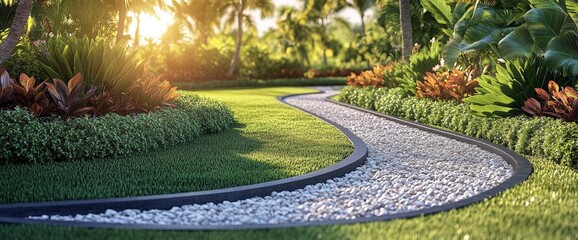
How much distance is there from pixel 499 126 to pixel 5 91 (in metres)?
7.79

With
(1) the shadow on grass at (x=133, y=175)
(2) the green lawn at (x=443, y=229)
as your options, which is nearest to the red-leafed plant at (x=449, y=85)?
(1) the shadow on grass at (x=133, y=175)

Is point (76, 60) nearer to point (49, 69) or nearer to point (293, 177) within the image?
point (49, 69)

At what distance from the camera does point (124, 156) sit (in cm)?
1022

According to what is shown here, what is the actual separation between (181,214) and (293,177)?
1.87 meters

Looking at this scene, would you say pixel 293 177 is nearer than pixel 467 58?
Yes

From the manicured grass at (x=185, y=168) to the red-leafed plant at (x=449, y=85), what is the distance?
10.8 ft

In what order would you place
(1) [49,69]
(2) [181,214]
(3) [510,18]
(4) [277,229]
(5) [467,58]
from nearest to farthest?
(4) [277,229]
(2) [181,214]
(1) [49,69]
(3) [510,18]
(5) [467,58]

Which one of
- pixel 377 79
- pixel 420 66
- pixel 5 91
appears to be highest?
pixel 5 91

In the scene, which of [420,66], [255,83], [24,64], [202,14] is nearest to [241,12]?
[255,83]

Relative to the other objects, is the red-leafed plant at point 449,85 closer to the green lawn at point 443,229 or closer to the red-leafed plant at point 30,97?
the green lawn at point 443,229

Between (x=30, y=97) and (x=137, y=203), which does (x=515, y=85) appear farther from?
(x=30, y=97)

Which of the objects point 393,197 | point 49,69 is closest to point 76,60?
point 49,69

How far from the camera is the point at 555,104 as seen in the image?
1116 cm

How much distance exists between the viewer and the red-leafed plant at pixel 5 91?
10.2m
